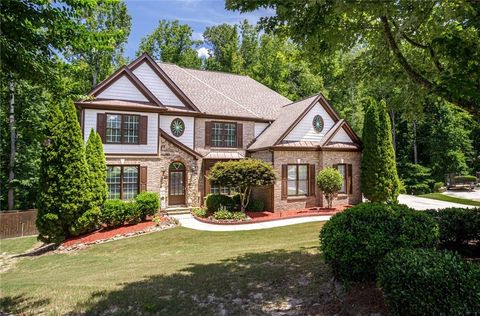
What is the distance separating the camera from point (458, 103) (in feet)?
22.1

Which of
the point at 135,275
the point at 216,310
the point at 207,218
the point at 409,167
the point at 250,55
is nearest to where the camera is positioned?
the point at 216,310

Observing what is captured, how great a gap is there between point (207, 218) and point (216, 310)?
40.5 ft

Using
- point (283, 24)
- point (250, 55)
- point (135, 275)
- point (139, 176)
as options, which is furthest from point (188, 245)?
point (250, 55)

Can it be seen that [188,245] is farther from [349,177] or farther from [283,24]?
[349,177]

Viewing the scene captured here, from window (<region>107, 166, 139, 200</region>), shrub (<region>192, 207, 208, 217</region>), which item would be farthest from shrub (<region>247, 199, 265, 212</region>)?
window (<region>107, 166, 139, 200</region>)

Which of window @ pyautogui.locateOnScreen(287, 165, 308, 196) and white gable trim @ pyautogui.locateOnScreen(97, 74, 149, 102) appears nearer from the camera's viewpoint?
white gable trim @ pyautogui.locateOnScreen(97, 74, 149, 102)

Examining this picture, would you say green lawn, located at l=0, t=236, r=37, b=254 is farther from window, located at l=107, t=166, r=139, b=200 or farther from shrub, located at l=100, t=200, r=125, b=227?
window, located at l=107, t=166, r=139, b=200

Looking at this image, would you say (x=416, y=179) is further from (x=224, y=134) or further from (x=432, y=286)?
(x=432, y=286)

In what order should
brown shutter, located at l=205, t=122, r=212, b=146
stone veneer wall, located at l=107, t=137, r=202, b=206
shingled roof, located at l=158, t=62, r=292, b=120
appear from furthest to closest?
1. shingled roof, located at l=158, t=62, r=292, b=120
2. brown shutter, located at l=205, t=122, r=212, b=146
3. stone veneer wall, located at l=107, t=137, r=202, b=206

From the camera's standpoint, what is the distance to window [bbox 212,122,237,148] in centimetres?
2155

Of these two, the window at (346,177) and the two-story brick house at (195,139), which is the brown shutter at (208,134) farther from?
the window at (346,177)

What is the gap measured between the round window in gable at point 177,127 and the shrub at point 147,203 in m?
4.64

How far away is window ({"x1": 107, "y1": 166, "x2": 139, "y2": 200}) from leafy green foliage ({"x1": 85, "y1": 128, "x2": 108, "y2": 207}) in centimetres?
98

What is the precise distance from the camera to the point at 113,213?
52.0 feet
